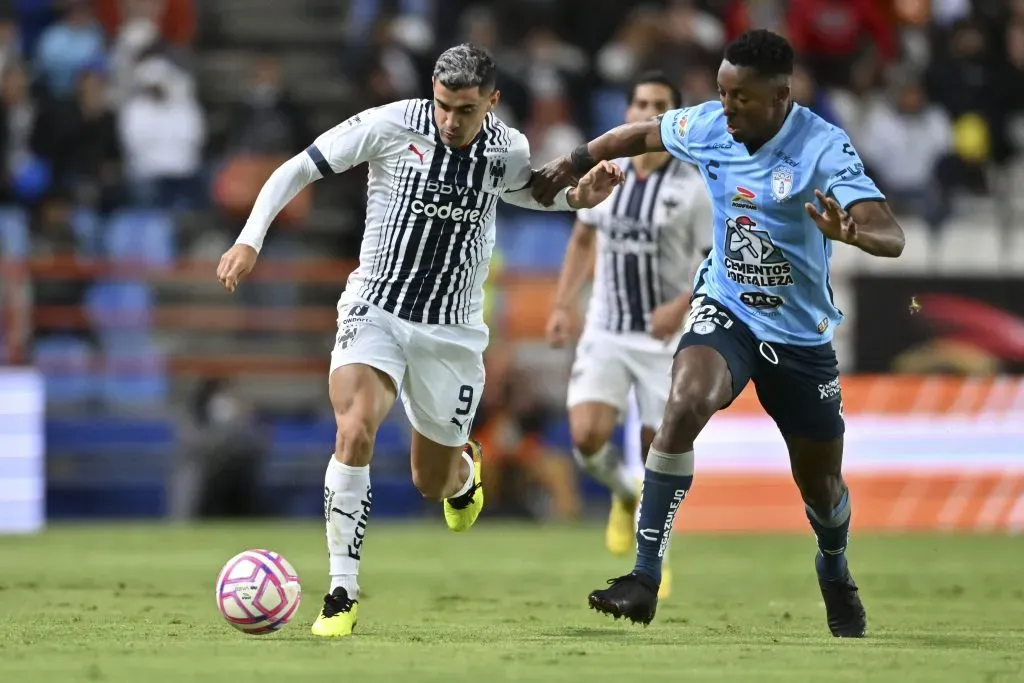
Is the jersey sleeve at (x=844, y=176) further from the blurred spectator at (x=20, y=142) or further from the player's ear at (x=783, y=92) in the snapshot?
the blurred spectator at (x=20, y=142)

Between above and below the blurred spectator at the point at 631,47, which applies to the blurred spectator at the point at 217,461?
below

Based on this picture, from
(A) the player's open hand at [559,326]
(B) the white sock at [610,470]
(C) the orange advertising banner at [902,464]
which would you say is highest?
(A) the player's open hand at [559,326]

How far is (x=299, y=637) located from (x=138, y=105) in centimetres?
1261

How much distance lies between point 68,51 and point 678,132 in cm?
1297

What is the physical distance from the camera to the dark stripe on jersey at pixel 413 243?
8352mm

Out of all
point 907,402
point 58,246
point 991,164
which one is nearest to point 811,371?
point 907,402

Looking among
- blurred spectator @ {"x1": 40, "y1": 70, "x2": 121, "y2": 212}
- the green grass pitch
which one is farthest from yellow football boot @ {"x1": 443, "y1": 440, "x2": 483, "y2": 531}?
blurred spectator @ {"x1": 40, "y1": 70, "x2": 121, "y2": 212}

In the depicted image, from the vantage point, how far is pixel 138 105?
19219 mm

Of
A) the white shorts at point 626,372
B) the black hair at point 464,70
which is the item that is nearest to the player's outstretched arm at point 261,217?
the black hair at point 464,70

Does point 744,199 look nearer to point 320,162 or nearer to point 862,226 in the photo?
point 862,226

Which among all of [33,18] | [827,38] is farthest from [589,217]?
[33,18]

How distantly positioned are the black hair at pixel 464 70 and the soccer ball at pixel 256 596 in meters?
2.36

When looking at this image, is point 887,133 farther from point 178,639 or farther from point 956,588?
point 178,639

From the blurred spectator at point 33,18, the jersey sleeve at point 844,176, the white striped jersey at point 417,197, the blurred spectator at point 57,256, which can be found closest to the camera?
the jersey sleeve at point 844,176
